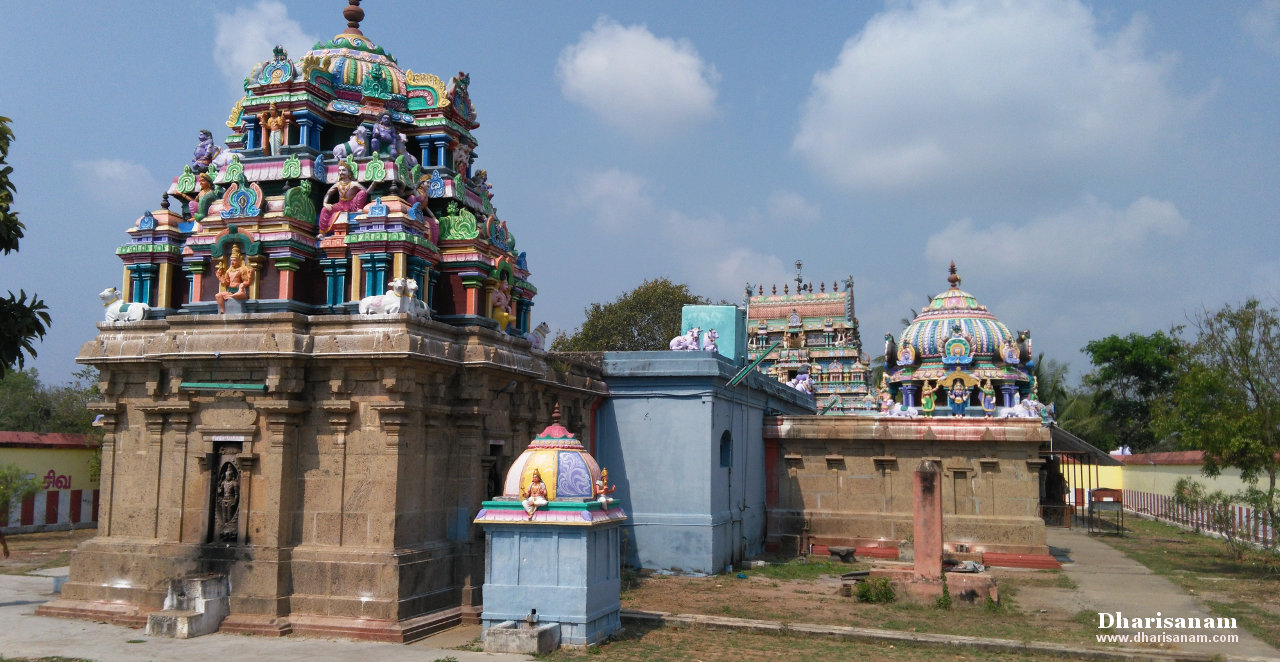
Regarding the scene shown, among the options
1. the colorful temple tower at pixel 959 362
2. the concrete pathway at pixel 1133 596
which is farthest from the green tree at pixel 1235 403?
the colorful temple tower at pixel 959 362

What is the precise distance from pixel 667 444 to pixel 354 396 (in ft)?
27.0

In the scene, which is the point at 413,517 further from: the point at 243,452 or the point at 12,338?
the point at 12,338

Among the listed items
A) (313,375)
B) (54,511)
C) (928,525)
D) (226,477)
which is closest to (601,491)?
(313,375)

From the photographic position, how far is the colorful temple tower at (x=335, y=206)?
48.8ft

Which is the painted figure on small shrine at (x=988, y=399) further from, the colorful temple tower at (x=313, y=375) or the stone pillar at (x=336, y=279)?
the stone pillar at (x=336, y=279)

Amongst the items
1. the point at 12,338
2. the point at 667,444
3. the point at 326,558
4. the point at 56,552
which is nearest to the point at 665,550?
the point at 667,444

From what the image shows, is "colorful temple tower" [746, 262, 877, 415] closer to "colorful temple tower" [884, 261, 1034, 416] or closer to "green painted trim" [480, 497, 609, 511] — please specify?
"colorful temple tower" [884, 261, 1034, 416]

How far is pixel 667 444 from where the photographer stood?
67.3 ft

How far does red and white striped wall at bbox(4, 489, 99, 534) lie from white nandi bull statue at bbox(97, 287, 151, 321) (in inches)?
526

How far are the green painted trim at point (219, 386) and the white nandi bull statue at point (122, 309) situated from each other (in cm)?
211

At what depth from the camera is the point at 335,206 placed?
15.4 meters

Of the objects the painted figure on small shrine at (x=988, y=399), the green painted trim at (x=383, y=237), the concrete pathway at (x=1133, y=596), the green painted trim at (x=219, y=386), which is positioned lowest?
the concrete pathway at (x=1133, y=596)

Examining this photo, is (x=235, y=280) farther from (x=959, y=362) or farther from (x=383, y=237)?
(x=959, y=362)

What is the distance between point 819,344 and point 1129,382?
2704 cm
